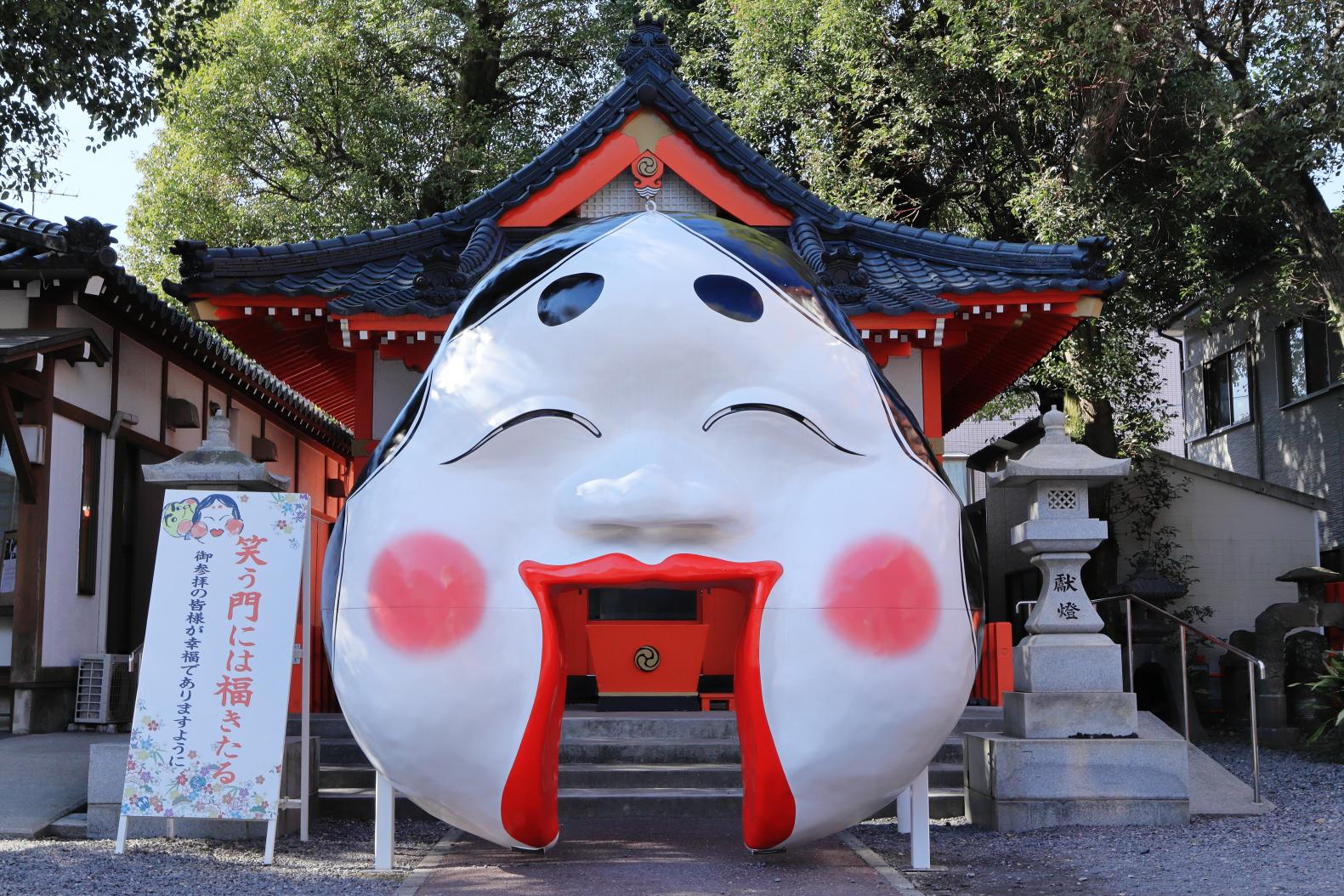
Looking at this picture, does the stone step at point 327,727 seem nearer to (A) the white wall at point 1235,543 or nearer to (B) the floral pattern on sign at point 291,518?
(B) the floral pattern on sign at point 291,518

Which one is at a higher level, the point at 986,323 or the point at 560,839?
the point at 986,323

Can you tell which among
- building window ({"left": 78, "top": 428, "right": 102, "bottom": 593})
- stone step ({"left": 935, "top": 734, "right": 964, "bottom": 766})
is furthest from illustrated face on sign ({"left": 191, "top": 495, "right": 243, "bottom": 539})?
building window ({"left": 78, "top": 428, "right": 102, "bottom": 593})

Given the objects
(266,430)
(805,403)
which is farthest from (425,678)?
(266,430)

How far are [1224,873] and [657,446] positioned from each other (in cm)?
410

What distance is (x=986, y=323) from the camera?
35.7 ft

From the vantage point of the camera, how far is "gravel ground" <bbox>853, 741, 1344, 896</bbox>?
6605 mm

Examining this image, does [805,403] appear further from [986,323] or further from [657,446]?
[986,323]

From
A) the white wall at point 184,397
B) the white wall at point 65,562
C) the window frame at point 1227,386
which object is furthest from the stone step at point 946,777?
the window frame at point 1227,386

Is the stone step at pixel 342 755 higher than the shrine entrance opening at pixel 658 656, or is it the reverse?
the shrine entrance opening at pixel 658 656

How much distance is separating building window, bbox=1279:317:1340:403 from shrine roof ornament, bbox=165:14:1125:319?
9.96 metres

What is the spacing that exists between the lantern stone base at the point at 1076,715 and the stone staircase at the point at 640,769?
0.94 m

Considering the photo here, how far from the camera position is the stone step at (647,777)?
928 centimetres

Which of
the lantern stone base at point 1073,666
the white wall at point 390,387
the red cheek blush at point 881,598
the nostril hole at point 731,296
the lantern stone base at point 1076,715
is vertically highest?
the white wall at point 390,387

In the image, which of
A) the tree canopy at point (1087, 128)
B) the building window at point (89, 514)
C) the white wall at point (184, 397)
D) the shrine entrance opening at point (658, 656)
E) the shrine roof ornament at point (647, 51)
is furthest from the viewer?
the white wall at point (184, 397)
